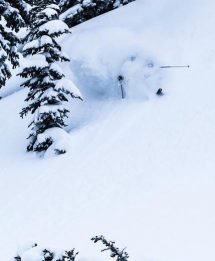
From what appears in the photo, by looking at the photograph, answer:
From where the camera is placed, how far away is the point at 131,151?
47.8 feet

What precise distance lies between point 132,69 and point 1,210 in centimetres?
880

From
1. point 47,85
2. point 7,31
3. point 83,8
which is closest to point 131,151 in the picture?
point 47,85

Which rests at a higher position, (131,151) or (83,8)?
(83,8)

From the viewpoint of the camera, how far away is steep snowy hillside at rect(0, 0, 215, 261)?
10.5 m

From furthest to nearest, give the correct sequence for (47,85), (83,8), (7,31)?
(83,8) → (47,85) → (7,31)

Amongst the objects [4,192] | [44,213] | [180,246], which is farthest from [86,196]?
[180,246]

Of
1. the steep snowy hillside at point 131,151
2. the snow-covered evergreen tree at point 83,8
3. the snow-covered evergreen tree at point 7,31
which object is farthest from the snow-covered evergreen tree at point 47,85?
the snow-covered evergreen tree at point 83,8

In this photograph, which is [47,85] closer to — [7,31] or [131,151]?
[131,151]

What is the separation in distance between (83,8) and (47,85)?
891 cm

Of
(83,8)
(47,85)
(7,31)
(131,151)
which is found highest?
(83,8)

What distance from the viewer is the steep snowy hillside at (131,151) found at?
1045 centimetres

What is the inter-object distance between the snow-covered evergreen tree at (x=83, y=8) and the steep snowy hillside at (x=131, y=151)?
1074 millimetres

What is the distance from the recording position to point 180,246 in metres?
9.23

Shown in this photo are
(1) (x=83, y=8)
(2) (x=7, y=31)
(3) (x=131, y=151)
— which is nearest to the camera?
(2) (x=7, y=31)
